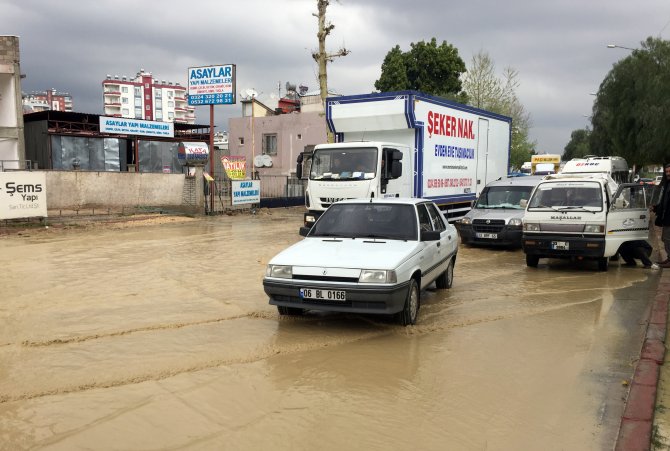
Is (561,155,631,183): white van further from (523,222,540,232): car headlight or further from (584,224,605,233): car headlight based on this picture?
(584,224,605,233): car headlight

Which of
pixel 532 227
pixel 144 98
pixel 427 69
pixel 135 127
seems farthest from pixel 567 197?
pixel 144 98

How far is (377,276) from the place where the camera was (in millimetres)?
6031

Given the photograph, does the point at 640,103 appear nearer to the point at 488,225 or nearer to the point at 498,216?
the point at 498,216

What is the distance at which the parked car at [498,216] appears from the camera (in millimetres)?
13109

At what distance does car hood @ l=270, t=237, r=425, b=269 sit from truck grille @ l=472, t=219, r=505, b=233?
670 cm

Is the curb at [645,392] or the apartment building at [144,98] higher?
the apartment building at [144,98]

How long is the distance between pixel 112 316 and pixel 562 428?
18.1ft

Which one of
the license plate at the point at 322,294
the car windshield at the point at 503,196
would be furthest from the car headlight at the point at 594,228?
the license plate at the point at 322,294

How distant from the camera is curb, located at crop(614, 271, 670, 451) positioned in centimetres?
375

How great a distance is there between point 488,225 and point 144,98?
478 ft

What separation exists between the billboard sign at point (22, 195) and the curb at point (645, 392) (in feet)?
55.1

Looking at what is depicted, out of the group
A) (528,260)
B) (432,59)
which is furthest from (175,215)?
(432,59)

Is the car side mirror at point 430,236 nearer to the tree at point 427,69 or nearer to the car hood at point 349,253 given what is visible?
the car hood at point 349,253

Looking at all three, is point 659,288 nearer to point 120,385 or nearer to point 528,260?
point 528,260
